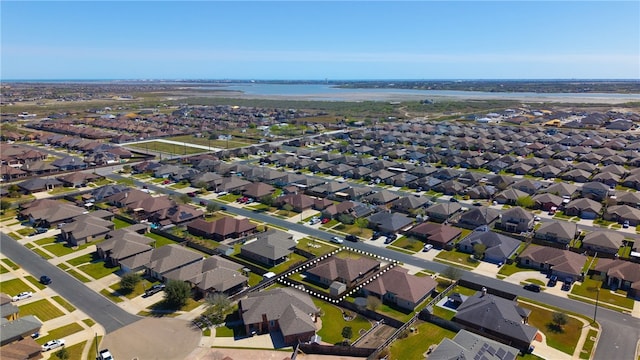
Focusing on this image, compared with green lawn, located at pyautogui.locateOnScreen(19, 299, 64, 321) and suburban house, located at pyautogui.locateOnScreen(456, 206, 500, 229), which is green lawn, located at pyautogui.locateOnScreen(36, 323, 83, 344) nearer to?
green lawn, located at pyautogui.locateOnScreen(19, 299, 64, 321)

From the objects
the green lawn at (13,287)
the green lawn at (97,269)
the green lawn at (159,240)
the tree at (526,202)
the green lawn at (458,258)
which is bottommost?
the green lawn at (13,287)

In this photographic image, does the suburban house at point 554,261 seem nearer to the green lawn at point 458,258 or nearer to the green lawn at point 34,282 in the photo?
the green lawn at point 458,258

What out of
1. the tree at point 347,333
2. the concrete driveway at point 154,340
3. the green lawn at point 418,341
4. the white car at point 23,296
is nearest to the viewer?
the green lawn at point 418,341

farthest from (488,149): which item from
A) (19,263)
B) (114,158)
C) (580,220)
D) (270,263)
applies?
(19,263)

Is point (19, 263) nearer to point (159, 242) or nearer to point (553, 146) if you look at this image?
point (159, 242)

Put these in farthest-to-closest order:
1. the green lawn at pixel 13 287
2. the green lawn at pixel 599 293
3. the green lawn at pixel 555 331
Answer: the green lawn at pixel 13 287 < the green lawn at pixel 599 293 < the green lawn at pixel 555 331

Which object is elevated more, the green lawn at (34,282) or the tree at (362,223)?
the tree at (362,223)

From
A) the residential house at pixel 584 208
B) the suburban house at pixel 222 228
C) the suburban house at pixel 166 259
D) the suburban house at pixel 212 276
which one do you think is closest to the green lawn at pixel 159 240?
the suburban house at pixel 222 228

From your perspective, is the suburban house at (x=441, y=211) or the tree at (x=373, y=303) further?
the suburban house at (x=441, y=211)
